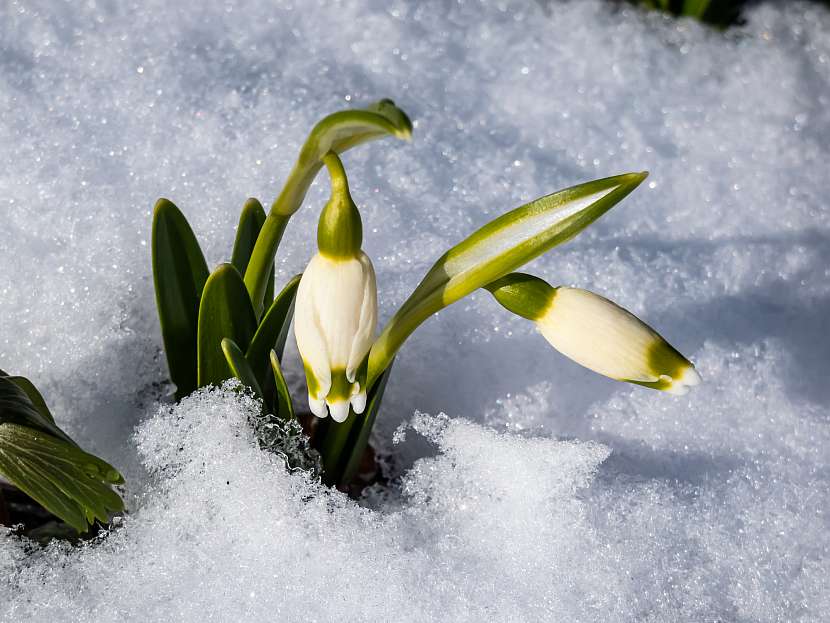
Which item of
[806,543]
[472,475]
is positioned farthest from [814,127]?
[472,475]

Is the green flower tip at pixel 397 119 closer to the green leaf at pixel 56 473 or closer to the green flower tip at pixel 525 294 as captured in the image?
the green flower tip at pixel 525 294

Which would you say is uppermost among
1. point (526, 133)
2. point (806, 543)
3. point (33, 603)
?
Result: point (526, 133)

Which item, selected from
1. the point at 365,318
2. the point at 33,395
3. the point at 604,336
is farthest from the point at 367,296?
the point at 33,395

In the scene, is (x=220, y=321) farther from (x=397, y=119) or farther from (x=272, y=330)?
(x=397, y=119)

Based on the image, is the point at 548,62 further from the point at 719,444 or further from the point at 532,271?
the point at 719,444

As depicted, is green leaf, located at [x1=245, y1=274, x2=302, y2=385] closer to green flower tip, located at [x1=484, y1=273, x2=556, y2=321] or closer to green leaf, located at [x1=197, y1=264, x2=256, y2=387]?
green leaf, located at [x1=197, y1=264, x2=256, y2=387]

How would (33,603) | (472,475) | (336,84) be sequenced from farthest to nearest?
(336,84)
(472,475)
(33,603)

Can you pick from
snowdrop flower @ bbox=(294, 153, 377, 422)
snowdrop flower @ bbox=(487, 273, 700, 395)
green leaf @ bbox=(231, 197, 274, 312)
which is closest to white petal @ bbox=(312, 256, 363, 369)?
snowdrop flower @ bbox=(294, 153, 377, 422)
